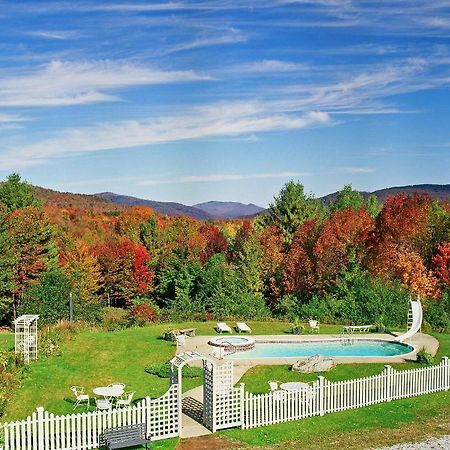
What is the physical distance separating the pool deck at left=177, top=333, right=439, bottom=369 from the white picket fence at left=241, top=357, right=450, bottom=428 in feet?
12.0

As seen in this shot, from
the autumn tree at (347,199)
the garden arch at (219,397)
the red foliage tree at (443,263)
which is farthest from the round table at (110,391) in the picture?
the autumn tree at (347,199)

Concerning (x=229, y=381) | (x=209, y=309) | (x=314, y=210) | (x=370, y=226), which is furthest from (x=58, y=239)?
(x=229, y=381)

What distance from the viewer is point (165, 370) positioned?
19.3m

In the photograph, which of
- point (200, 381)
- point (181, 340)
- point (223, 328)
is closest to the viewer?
point (200, 381)

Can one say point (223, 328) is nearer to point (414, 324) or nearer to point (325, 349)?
point (325, 349)

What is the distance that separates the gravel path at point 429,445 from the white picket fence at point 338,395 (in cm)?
264

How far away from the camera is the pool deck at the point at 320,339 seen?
2050 cm

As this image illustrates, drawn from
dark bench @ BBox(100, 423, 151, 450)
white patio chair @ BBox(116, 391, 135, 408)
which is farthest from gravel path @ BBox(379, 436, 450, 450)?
white patio chair @ BBox(116, 391, 135, 408)

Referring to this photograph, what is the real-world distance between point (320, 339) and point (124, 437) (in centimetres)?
1435

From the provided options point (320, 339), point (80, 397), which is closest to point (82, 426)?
point (80, 397)

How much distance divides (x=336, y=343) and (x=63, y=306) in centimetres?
1483

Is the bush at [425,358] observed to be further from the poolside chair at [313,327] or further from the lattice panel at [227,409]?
the lattice panel at [227,409]

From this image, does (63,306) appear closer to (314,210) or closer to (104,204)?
(314,210)

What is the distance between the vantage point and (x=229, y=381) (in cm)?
1373
